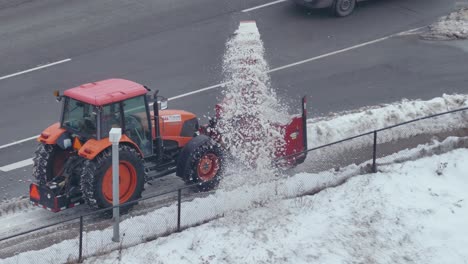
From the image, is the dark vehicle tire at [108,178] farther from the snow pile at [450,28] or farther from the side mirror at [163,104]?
the snow pile at [450,28]

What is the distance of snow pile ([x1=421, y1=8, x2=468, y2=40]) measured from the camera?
24.8 metres

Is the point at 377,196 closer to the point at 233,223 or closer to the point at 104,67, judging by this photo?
the point at 233,223

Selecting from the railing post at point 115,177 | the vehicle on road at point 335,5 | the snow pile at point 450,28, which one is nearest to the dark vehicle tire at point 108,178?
the railing post at point 115,177

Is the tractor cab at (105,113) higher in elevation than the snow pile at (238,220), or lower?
higher

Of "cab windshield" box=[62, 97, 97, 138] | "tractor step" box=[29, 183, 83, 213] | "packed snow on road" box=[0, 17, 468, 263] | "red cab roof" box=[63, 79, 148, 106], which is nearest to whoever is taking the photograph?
"packed snow on road" box=[0, 17, 468, 263]

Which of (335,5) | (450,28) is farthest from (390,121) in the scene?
(335,5)

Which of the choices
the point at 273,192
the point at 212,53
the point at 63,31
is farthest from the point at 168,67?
the point at 273,192

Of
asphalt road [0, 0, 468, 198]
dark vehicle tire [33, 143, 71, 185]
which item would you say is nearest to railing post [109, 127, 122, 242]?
dark vehicle tire [33, 143, 71, 185]

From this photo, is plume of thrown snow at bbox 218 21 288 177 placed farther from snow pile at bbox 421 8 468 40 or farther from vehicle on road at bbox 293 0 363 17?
snow pile at bbox 421 8 468 40

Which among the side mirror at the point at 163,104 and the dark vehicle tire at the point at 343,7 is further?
the dark vehicle tire at the point at 343,7

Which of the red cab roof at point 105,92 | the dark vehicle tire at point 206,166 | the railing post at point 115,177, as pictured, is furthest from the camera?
the dark vehicle tire at point 206,166

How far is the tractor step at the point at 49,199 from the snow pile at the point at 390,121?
5651 mm

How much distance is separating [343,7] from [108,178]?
1265cm

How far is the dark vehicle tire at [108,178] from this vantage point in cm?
1517
